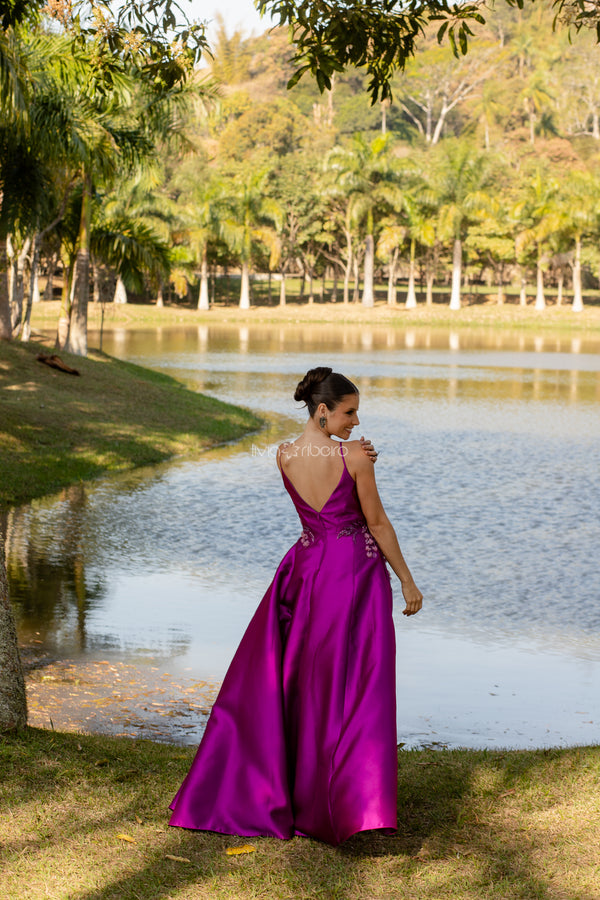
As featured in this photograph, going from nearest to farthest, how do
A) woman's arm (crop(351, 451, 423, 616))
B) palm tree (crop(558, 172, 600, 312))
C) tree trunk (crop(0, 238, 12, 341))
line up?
woman's arm (crop(351, 451, 423, 616)), tree trunk (crop(0, 238, 12, 341)), palm tree (crop(558, 172, 600, 312))

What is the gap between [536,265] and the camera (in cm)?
6819

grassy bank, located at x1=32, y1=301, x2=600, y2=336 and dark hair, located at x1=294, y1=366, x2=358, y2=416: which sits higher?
grassy bank, located at x1=32, y1=301, x2=600, y2=336

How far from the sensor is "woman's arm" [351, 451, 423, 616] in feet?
12.6

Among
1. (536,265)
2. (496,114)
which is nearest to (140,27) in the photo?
(536,265)

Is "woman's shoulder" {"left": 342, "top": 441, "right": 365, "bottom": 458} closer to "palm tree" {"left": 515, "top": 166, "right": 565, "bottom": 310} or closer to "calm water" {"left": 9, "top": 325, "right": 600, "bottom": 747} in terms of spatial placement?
"calm water" {"left": 9, "top": 325, "right": 600, "bottom": 747}

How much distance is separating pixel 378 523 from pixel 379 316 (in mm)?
60154

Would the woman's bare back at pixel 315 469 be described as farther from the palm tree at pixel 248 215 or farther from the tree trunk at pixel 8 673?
the palm tree at pixel 248 215

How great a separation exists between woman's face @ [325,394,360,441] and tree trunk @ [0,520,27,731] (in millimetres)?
1682

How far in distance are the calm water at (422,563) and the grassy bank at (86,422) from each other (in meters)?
0.62

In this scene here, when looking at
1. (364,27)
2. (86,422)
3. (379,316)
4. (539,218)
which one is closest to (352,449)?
(364,27)

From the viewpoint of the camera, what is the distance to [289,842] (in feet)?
12.5

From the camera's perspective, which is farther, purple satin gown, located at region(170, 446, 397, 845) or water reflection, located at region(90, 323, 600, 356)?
water reflection, located at region(90, 323, 600, 356)

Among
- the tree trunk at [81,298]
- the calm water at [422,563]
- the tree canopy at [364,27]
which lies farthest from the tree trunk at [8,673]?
the tree trunk at [81,298]

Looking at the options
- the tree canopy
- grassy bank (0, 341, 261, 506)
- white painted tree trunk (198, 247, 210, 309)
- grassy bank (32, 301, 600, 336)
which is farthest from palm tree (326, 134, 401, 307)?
the tree canopy
